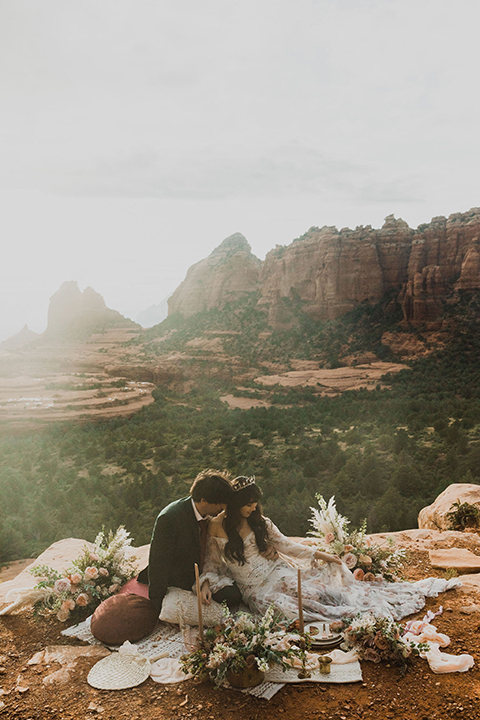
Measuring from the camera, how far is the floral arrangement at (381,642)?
3494mm

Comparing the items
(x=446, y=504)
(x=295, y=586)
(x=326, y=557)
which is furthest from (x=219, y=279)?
(x=295, y=586)

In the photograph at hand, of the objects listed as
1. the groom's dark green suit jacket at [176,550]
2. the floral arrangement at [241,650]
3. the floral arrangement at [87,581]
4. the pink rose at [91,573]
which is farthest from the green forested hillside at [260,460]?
the floral arrangement at [241,650]

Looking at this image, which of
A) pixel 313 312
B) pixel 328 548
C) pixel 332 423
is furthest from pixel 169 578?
pixel 313 312

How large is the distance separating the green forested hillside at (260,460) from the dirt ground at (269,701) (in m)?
5.92

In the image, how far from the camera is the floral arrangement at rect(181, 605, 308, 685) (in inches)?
132

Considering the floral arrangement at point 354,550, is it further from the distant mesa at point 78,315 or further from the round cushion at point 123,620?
the distant mesa at point 78,315

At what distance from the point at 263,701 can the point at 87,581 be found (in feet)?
8.08

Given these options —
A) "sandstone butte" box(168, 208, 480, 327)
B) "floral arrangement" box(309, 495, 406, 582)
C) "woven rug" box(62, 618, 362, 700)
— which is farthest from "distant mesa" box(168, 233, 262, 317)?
"woven rug" box(62, 618, 362, 700)

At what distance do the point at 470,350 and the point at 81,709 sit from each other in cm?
3960

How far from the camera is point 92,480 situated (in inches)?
587

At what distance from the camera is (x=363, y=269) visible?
168 feet

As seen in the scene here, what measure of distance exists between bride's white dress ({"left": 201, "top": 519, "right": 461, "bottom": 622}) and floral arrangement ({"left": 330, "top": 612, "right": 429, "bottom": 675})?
34cm

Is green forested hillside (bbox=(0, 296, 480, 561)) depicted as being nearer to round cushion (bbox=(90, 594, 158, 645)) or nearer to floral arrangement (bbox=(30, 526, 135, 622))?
floral arrangement (bbox=(30, 526, 135, 622))

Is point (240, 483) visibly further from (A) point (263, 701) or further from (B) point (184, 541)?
(A) point (263, 701)
